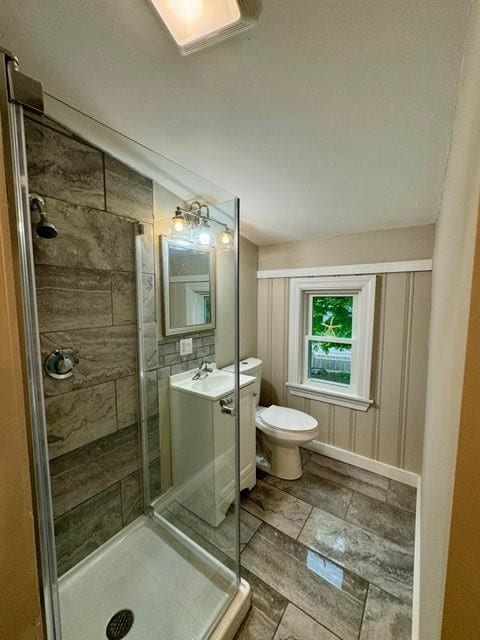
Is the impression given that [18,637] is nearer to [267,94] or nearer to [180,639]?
[180,639]

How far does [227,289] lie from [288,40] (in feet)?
4.08

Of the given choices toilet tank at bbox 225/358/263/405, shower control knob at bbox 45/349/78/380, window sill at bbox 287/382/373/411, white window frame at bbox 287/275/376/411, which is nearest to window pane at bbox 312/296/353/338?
white window frame at bbox 287/275/376/411

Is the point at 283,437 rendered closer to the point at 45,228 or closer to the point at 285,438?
the point at 285,438

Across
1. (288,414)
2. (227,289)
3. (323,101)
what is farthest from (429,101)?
(288,414)

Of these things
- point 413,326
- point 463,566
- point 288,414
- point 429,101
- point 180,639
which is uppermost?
point 429,101

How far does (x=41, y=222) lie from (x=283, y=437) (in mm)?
1961

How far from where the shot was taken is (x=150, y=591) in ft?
4.16

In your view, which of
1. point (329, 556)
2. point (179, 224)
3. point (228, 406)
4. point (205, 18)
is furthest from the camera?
point (179, 224)

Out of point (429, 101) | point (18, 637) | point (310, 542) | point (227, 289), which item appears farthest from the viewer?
point (227, 289)

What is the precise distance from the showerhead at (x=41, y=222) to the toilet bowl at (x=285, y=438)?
1.85 metres

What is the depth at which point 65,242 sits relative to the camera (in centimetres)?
122

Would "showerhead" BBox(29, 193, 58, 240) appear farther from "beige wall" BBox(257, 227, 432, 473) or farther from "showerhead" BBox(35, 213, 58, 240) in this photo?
"beige wall" BBox(257, 227, 432, 473)

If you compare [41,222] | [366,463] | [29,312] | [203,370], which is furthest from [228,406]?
[366,463]

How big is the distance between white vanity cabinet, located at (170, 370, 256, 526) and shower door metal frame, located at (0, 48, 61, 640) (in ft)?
2.88
